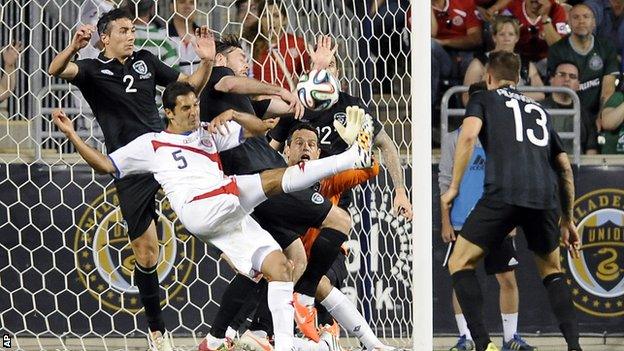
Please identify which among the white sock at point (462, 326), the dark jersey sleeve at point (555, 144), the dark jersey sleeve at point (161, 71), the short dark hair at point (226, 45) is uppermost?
the short dark hair at point (226, 45)

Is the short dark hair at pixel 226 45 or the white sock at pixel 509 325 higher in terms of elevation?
the short dark hair at pixel 226 45

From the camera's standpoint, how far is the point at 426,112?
7598mm

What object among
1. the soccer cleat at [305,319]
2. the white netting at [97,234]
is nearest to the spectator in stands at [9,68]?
the white netting at [97,234]

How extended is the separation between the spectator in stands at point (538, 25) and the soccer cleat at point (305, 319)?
9.20 feet

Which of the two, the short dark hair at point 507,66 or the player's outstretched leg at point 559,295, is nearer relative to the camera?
the short dark hair at point 507,66

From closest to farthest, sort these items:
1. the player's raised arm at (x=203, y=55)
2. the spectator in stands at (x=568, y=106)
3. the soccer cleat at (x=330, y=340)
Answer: the player's raised arm at (x=203, y=55) → the soccer cleat at (x=330, y=340) → the spectator in stands at (x=568, y=106)

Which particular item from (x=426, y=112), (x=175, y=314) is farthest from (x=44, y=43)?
(x=426, y=112)

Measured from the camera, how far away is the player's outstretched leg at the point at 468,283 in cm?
910

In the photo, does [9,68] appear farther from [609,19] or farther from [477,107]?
[609,19]

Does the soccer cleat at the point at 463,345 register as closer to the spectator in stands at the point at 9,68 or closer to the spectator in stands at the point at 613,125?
the spectator in stands at the point at 613,125

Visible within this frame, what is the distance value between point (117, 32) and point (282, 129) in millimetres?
1131

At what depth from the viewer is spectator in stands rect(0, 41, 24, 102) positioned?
9.39m

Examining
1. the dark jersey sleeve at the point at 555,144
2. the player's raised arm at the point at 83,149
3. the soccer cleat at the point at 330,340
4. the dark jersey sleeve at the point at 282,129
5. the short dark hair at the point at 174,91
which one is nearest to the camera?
the player's raised arm at the point at 83,149

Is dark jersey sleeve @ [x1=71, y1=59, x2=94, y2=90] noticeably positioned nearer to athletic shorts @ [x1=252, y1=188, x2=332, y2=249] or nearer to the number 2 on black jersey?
athletic shorts @ [x1=252, y1=188, x2=332, y2=249]
